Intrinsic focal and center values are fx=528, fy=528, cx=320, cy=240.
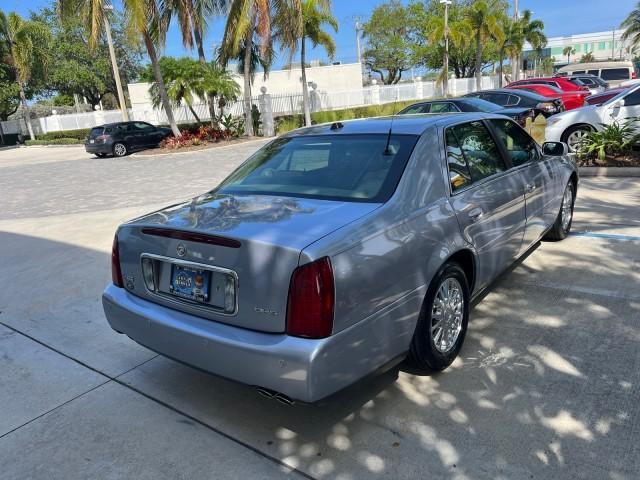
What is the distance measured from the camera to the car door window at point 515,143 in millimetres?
4312

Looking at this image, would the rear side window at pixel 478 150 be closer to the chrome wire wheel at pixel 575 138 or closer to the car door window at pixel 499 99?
the chrome wire wheel at pixel 575 138

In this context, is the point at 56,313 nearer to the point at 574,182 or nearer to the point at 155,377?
the point at 155,377

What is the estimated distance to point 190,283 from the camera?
9.24 ft

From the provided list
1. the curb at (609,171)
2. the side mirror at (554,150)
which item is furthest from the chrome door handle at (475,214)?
the curb at (609,171)

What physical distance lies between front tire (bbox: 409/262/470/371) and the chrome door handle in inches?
13.7

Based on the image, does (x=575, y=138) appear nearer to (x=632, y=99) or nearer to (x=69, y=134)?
(x=632, y=99)

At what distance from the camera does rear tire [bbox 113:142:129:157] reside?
2252cm

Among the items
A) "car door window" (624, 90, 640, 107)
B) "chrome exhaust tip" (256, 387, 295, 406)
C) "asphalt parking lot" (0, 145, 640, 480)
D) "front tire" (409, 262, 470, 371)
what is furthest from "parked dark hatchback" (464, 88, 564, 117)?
"chrome exhaust tip" (256, 387, 295, 406)

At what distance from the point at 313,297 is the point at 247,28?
72.0 ft

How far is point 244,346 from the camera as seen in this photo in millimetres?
2531

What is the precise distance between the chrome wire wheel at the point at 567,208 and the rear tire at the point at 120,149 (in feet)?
67.4

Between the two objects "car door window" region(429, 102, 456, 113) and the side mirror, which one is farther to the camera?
"car door window" region(429, 102, 456, 113)

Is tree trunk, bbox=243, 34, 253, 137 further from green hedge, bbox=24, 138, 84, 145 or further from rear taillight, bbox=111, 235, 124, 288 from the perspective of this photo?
rear taillight, bbox=111, 235, 124, 288

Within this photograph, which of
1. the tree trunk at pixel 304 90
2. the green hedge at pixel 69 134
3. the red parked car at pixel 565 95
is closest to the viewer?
the red parked car at pixel 565 95
